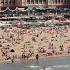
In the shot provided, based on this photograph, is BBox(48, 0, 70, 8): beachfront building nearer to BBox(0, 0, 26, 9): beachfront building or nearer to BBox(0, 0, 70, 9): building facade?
BBox(0, 0, 70, 9): building facade

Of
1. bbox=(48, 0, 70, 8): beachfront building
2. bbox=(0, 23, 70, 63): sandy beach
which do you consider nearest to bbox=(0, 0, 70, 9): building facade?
bbox=(48, 0, 70, 8): beachfront building

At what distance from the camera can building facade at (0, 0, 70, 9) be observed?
101713 millimetres

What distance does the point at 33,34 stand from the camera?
5912cm

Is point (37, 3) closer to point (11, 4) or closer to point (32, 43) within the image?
point (11, 4)

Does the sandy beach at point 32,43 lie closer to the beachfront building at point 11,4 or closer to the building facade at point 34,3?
the beachfront building at point 11,4

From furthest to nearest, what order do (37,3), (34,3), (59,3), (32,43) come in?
(59,3), (37,3), (34,3), (32,43)

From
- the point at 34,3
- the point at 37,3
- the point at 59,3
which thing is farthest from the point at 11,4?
the point at 59,3

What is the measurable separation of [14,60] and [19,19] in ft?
134

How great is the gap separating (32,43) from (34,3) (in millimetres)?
54938

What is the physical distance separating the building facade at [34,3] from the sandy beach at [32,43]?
36.7 metres

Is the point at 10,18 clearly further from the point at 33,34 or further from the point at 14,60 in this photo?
the point at 14,60

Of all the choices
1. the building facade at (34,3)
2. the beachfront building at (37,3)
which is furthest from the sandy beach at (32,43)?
the beachfront building at (37,3)

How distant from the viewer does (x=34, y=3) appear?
4102 inches

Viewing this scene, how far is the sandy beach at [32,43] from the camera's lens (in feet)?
140
